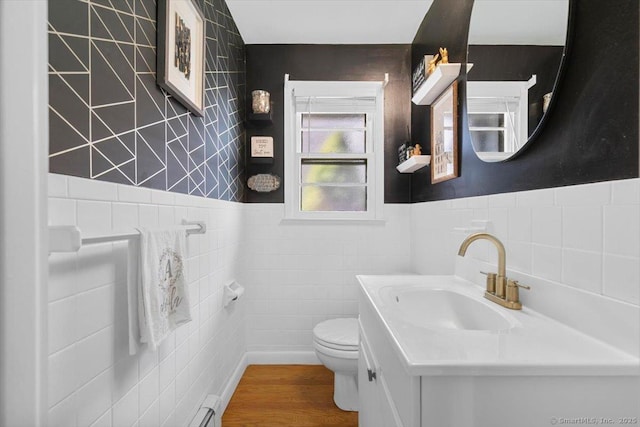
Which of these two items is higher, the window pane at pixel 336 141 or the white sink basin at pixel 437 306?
the window pane at pixel 336 141

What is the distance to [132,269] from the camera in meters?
0.83

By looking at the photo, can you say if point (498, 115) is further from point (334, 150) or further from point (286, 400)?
point (286, 400)

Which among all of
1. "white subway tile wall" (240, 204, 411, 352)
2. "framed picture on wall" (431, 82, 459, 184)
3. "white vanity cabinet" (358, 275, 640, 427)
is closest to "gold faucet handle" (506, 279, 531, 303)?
"white vanity cabinet" (358, 275, 640, 427)

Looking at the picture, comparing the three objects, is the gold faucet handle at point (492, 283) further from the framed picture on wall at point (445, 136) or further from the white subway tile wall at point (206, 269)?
the framed picture on wall at point (445, 136)

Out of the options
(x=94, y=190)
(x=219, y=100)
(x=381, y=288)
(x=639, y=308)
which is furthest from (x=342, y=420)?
(x=219, y=100)

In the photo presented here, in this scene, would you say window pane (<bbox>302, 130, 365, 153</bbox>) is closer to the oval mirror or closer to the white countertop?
the oval mirror

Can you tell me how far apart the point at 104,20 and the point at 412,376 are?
118cm

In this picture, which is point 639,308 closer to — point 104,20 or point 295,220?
point 104,20

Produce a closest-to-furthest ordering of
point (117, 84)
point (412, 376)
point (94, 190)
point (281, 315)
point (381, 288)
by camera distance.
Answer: point (412, 376) → point (94, 190) → point (117, 84) → point (381, 288) → point (281, 315)

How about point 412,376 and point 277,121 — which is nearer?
point 412,376

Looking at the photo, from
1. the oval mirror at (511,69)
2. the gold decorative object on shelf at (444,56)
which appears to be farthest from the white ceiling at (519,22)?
the gold decorative object on shelf at (444,56)

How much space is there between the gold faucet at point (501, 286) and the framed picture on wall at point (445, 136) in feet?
2.06

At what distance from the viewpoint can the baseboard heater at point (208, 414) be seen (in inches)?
48.6

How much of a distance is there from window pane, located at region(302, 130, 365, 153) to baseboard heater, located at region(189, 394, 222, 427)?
1773 millimetres
